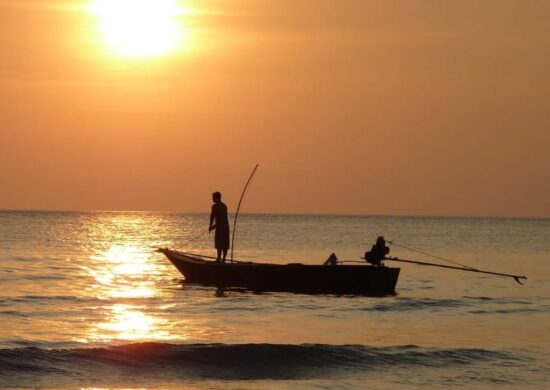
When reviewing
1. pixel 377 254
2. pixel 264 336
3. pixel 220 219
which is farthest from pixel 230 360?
pixel 220 219

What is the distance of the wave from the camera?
661 inches

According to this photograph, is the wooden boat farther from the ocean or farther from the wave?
the wave

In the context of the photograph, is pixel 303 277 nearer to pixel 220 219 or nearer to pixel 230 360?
pixel 220 219

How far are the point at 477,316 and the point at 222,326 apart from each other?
6735mm

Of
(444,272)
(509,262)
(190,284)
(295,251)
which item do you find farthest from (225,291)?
(295,251)

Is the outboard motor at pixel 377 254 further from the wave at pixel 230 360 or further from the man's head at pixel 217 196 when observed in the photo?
the wave at pixel 230 360

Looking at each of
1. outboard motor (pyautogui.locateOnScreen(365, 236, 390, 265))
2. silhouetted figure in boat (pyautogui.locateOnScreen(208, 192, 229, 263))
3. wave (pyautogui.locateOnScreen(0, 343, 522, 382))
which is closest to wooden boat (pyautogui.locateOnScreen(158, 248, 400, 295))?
outboard motor (pyautogui.locateOnScreen(365, 236, 390, 265))

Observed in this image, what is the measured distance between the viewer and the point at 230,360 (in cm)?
1781

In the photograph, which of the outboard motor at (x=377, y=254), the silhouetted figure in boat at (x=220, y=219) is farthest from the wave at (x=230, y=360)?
the silhouetted figure in boat at (x=220, y=219)

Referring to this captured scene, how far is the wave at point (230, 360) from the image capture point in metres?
16.8

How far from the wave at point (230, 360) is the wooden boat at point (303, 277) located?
785 centimetres

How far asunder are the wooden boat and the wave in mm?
7852

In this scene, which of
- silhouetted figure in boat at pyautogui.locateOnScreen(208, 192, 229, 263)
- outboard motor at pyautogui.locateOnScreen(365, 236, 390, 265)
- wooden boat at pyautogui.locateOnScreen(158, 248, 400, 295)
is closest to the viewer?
outboard motor at pyautogui.locateOnScreen(365, 236, 390, 265)

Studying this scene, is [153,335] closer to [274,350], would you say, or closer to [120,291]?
[274,350]
